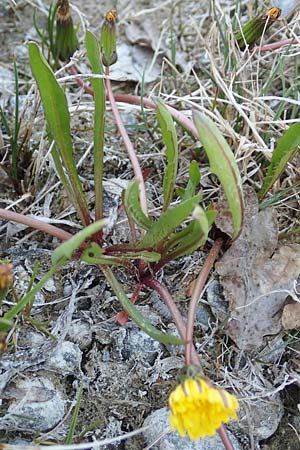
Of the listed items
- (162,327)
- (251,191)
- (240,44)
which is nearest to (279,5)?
(240,44)

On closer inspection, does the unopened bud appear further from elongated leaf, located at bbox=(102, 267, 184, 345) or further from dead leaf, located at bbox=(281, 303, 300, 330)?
dead leaf, located at bbox=(281, 303, 300, 330)

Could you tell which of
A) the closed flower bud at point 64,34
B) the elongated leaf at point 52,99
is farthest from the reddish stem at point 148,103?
the elongated leaf at point 52,99

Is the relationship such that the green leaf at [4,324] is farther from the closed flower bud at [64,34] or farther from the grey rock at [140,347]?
the closed flower bud at [64,34]

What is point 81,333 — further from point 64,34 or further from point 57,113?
point 64,34

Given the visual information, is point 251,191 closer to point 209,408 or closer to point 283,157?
point 283,157

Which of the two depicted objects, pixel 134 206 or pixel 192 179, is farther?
pixel 192 179

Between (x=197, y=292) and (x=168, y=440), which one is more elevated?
(x=197, y=292)

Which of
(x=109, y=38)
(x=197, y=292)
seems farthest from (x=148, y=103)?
(x=197, y=292)
